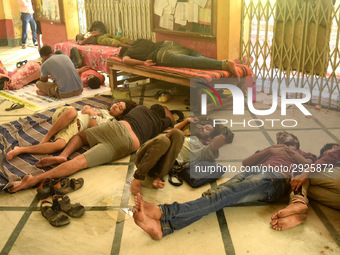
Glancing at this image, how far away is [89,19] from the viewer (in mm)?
7395

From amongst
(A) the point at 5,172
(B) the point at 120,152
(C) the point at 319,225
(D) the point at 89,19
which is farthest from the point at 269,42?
(D) the point at 89,19

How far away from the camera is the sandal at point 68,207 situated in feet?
7.89

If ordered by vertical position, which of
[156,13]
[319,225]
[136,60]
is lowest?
[319,225]

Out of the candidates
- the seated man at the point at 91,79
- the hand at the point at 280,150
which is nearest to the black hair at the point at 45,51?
the seated man at the point at 91,79

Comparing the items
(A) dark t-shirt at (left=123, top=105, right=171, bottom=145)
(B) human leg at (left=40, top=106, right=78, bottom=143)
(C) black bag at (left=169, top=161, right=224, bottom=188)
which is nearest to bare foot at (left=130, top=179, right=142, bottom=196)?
(C) black bag at (left=169, top=161, right=224, bottom=188)

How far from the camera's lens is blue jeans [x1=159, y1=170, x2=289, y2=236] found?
2205 mm

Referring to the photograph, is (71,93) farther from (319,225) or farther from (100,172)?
(319,225)

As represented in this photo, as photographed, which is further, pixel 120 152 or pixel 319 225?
pixel 120 152

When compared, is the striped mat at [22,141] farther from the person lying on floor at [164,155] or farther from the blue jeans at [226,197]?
the blue jeans at [226,197]

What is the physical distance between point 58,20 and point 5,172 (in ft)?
17.9

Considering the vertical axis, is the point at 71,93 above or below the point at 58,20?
below

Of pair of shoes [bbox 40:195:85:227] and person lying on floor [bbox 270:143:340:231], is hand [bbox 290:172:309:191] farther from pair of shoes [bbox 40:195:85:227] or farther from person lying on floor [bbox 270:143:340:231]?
pair of shoes [bbox 40:195:85:227]

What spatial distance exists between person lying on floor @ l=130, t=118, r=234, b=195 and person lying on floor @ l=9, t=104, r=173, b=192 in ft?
1.46

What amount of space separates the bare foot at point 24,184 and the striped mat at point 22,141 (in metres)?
0.06
